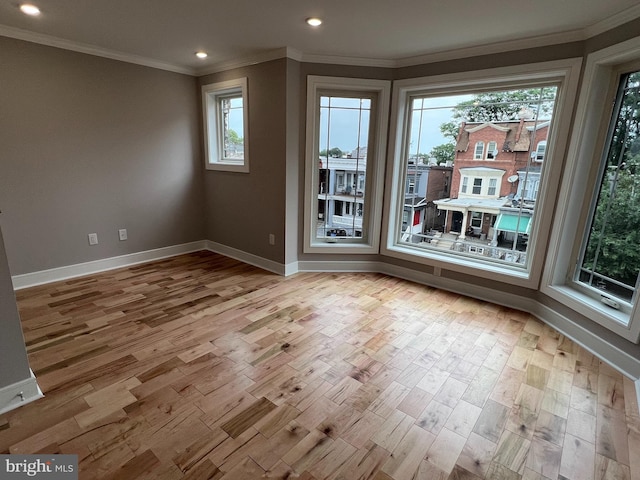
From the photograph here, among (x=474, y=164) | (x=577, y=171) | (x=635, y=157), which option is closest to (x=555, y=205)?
(x=577, y=171)

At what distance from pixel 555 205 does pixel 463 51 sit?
1595mm

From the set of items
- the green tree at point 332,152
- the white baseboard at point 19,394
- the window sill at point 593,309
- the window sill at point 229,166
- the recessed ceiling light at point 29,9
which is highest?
the recessed ceiling light at point 29,9

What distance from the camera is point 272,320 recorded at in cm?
274

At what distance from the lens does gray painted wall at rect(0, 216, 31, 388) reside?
1639 millimetres

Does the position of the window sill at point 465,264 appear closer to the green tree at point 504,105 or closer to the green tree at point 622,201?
the green tree at point 622,201

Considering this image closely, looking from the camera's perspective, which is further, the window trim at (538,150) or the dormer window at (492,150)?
the dormer window at (492,150)

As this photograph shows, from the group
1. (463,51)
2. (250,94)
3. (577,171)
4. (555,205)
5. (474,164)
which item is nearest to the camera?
(577,171)

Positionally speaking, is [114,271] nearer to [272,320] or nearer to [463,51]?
[272,320]

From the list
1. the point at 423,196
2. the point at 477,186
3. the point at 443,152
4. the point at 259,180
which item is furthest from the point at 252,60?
the point at 477,186

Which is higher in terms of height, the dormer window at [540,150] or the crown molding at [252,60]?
the crown molding at [252,60]

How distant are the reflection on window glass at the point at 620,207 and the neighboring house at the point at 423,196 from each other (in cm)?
128

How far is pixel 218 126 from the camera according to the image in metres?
4.33

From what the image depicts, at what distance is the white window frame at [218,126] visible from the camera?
3771mm

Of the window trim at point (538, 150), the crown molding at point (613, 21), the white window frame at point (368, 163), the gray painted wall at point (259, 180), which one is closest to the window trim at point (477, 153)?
the window trim at point (538, 150)
